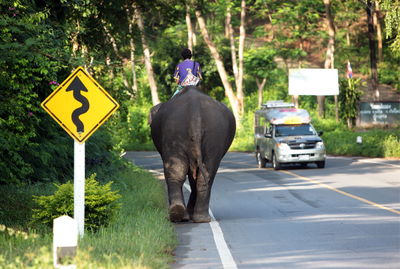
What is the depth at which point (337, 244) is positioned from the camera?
12008 millimetres

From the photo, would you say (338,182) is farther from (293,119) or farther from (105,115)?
(105,115)

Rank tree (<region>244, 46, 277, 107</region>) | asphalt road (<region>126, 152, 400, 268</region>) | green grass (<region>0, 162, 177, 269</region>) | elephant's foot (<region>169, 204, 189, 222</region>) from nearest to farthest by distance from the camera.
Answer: green grass (<region>0, 162, 177, 269</region>) < asphalt road (<region>126, 152, 400, 268</region>) < elephant's foot (<region>169, 204, 189, 222</region>) < tree (<region>244, 46, 277, 107</region>)

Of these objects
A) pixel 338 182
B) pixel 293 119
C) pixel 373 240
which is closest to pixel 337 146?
pixel 293 119

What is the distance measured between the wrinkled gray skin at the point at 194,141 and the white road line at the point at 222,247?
760mm

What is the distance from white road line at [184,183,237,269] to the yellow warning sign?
7.80ft

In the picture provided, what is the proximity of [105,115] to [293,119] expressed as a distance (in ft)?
74.8

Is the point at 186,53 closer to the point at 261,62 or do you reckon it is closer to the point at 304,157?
the point at 304,157

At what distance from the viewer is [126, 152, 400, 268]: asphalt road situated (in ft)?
35.7

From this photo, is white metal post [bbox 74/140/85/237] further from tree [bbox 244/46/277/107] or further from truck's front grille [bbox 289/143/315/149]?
tree [bbox 244/46/277/107]

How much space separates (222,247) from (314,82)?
1918 inches

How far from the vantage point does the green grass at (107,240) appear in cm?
951

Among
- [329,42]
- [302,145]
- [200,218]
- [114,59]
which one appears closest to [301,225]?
[200,218]

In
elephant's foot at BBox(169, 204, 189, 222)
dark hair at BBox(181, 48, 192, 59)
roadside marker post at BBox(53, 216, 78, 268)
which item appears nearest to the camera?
roadside marker post at BBox(53, 216, 78, 268)

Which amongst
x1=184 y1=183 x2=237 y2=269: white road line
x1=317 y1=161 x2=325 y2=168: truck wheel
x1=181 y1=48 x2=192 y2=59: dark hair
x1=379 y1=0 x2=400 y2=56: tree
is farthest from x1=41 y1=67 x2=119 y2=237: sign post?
x1=317 y1=161 x2=325 y2=168: truck wheel
